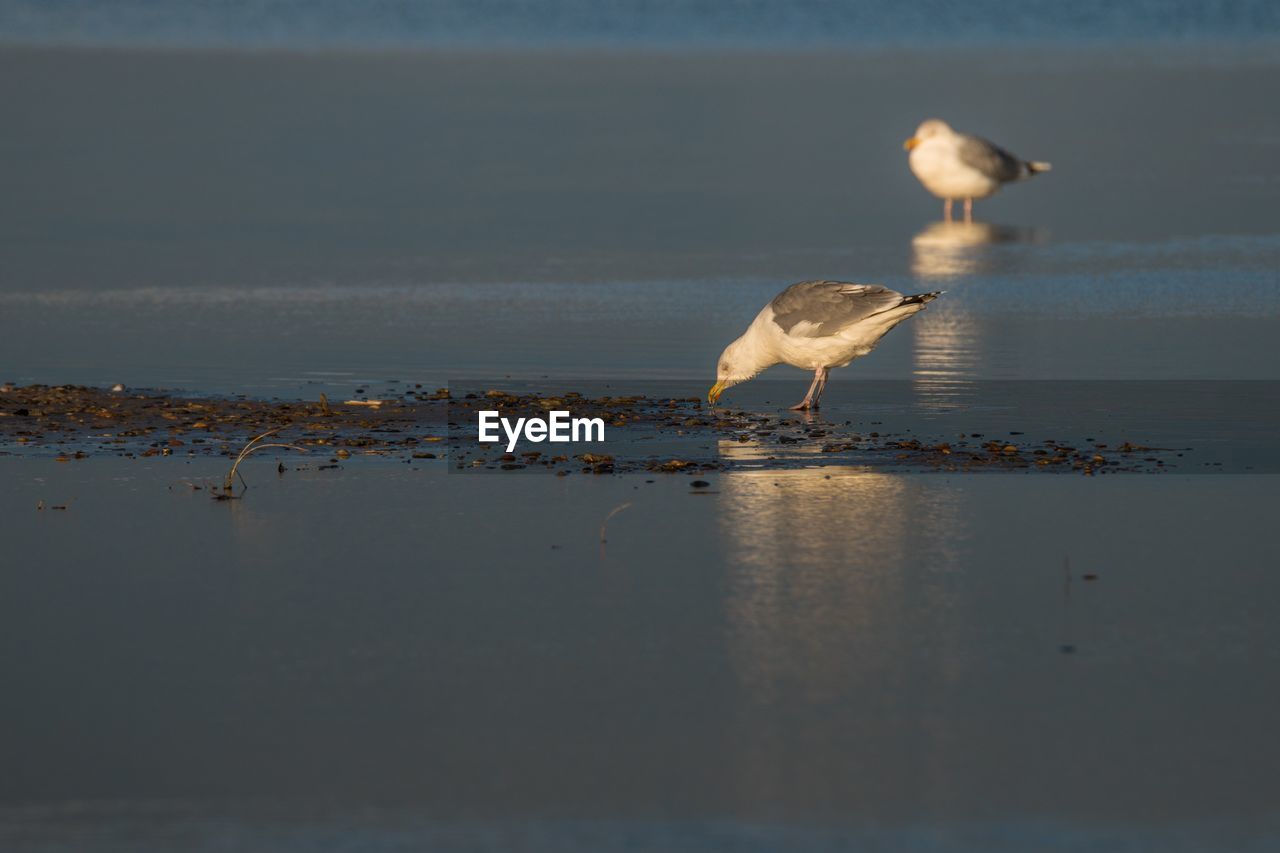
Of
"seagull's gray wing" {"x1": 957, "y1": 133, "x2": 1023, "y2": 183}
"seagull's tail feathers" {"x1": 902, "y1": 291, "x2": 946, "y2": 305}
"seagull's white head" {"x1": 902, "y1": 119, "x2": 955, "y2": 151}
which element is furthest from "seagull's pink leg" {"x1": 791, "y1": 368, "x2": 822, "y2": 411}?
"seagull's white head" {"x1": 902, "y1": 119, "x2": 955, "y2": 151}

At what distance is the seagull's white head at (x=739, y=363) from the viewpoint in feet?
37.0

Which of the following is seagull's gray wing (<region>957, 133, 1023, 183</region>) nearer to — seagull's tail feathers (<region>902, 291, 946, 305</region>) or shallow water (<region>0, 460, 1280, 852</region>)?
seagull's tail feathers (<region>902, 291, 946, 305</region>)

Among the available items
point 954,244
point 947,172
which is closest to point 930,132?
point 947,172

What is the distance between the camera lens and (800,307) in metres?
11.1

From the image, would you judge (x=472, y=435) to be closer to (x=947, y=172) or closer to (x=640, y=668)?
(x=640, y=668)

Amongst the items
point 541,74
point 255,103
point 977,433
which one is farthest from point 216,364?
point 541,74

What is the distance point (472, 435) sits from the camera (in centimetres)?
1037

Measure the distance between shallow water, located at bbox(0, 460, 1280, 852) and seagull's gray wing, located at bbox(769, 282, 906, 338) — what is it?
2.37 m

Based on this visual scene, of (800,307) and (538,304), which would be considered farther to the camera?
(538,304)

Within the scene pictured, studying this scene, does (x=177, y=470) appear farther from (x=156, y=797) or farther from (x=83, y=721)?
(x=156, y=797)

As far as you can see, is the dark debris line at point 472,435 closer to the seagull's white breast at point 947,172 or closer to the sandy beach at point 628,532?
the sandy beach at point 628,532

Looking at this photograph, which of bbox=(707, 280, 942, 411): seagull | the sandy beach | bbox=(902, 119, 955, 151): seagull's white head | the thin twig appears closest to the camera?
the sandy beach

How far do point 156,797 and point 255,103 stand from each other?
82.1 feet

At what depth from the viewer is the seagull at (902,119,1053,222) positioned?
72.9 feet
